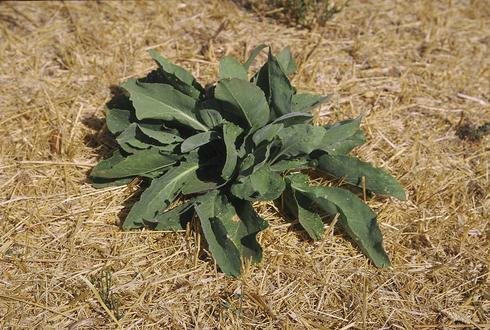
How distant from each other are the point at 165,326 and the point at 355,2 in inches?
109

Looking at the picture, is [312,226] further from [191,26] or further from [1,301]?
[191,26]

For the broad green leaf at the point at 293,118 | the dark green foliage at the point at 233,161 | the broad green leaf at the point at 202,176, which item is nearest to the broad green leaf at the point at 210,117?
the dark green foliage at the point at 233,161

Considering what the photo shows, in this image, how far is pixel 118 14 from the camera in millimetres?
3773

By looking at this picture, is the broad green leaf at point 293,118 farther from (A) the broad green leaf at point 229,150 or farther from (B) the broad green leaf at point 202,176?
(B) the broad green leaf at point 202,176

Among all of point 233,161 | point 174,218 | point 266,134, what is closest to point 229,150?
point 233,161

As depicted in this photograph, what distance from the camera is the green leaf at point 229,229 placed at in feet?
7.66

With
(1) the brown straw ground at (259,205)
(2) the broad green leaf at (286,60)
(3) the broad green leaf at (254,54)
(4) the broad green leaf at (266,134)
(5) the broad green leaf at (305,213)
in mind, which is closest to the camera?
(1) the brown straw ground at (259,205)

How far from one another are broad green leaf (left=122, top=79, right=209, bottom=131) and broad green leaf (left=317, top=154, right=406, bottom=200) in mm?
595

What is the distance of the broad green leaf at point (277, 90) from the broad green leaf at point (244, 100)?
0.08m

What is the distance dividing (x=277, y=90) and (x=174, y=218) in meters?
0.71

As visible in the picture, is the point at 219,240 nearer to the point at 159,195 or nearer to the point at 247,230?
the point at 247,230

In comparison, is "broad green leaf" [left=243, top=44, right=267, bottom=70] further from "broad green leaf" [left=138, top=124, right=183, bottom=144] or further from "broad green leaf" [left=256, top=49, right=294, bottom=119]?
"broad green leaf" [left=138, top=124, right=183, bottom=144]

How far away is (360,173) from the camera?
8.76 feet

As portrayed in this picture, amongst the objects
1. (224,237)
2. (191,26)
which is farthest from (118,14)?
(224,237)
